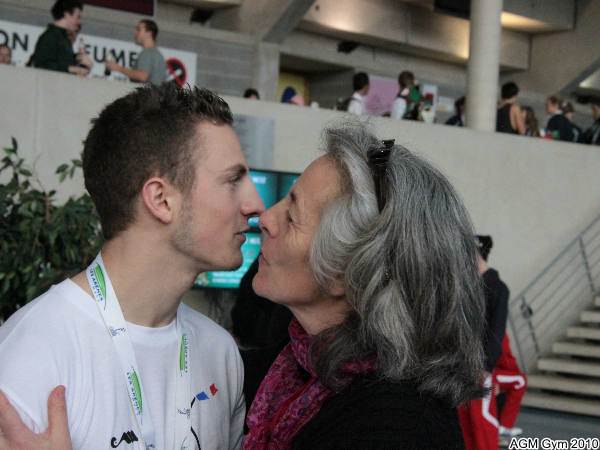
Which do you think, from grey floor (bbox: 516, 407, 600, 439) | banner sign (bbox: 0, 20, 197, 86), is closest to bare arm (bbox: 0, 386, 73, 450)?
grey floor (bbox: 516, 407, 600, 439)

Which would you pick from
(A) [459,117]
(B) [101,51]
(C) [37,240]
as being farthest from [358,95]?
(C) [37,240]

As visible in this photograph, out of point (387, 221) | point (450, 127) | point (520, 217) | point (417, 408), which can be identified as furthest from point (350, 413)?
point (520, 217)

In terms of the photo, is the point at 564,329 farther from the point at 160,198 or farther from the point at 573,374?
the point at 160,198

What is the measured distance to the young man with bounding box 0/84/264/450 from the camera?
210 cm

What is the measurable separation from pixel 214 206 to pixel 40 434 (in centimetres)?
70

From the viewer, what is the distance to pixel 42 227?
4348 mm

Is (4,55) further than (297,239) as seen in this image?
Yes

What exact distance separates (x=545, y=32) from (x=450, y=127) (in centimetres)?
1170

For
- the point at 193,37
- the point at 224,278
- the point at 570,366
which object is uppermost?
the point at 193,37

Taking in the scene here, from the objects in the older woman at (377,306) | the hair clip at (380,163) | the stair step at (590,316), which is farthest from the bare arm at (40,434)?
the stair step at (590,316)

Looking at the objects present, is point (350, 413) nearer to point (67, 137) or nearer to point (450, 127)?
point (67, 137)

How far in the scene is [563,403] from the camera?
10.3 metres

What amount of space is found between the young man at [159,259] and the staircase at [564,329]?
8.64m

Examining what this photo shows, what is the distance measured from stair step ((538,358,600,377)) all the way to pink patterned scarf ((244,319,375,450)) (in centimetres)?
899
